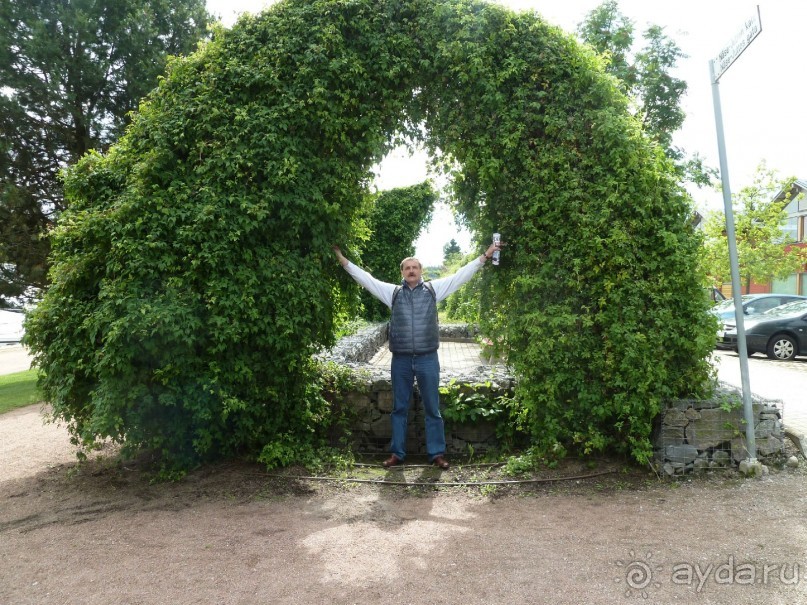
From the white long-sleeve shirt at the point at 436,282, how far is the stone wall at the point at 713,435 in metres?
2.16

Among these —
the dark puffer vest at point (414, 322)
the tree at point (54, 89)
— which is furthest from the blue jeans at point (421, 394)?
the tree at point (54, 89)

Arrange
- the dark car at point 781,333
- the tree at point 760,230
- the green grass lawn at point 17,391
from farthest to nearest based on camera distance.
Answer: the tree at point 760,230, the dark car at point 781,333, the green grass lawn at point 17,391

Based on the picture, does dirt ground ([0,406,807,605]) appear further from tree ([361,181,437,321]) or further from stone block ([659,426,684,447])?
tree ([361,181,437,321])

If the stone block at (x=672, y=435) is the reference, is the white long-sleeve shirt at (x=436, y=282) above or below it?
above

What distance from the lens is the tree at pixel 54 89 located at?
44.8 feet

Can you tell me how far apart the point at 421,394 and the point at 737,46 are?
4054mm

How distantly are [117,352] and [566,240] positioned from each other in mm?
4037

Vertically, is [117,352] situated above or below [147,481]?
above

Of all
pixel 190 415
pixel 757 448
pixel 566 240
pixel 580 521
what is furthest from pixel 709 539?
pixel 190 415

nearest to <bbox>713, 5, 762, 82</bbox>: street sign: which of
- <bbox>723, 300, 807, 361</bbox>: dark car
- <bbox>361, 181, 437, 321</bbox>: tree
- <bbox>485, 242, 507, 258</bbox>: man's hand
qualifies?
<bbox>485, 242, 507, 258</bbox>: man's hand

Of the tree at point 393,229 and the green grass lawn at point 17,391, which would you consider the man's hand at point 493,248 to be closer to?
the green grass lawn at point 17,391

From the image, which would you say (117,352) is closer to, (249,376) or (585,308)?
(249,376)

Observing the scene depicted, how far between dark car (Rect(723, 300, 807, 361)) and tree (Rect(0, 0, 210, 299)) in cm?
1587

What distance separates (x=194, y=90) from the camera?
576cm
